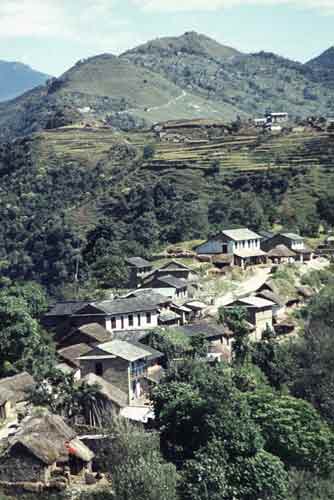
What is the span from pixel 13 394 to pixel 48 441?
20.2 ft

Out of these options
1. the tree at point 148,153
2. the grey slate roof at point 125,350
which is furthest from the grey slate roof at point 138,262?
the tree at point 148,153

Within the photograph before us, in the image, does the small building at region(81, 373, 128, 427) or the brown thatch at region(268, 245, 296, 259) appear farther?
the brown thatch at region(268, 245, 296, 259)

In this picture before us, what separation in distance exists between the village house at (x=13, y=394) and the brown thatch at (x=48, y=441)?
13.7 feet

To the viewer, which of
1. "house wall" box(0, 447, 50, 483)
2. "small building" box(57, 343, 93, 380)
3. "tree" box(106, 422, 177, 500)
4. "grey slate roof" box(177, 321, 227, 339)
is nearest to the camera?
"tree" box(106, 422, 177, 500)

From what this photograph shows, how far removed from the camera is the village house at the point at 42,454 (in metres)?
23.6

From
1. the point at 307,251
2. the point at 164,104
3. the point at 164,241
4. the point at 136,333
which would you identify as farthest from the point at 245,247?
the point at 164,104

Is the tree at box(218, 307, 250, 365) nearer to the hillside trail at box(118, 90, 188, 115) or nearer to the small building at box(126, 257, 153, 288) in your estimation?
the small building at box(126, 257, 153, 288)

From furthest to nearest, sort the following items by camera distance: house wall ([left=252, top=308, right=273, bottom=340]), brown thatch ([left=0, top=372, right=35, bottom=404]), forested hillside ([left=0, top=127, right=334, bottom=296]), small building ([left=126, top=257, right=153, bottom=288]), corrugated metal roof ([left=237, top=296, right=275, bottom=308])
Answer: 1. forested hillside ([left=0, top=127, right=334, bottom=296])
2. small building ([left=126, top=257, right=153, bottom=288])
3. corrugated metal roof ([left=237, top=296, right=275, bottom=308])
4. house wall ([left=252, top=308, right=273, bottom=340])
5. brown thatch ([left=0, top=372, right=35, bottom=404])

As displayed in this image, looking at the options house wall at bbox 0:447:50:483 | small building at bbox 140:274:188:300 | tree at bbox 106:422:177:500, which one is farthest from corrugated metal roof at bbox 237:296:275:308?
house wall at bbox 0:447:50:483

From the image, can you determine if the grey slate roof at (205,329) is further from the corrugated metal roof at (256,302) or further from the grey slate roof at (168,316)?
the corrugated metal roof at (256,302)

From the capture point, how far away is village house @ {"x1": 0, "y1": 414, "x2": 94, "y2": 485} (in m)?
23.6

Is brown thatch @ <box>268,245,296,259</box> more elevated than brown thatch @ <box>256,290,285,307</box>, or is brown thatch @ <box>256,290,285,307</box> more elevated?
brown thatch @ <box>268,245,296,259</box>

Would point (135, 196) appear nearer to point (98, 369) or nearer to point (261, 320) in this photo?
point (261, 320)

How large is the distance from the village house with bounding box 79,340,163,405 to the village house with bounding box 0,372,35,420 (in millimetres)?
1995
